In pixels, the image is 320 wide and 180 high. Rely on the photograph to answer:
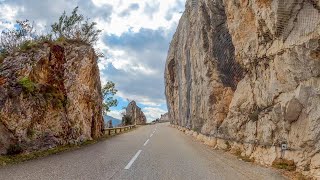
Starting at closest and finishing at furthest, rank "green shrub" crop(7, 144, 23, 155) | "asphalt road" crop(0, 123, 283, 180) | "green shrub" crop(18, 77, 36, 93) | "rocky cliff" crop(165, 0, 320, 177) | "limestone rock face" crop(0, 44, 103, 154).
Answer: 1. "asphalt road" crop(0, 123, 283, 180)
2. "rocky cliff" crop(165, 0, 320, 177)
3. "green shrub" crop(7, 144, 23, 155)
4. "limestone rock face" crop(0, 44, 103, 154)
5. "green shrub" crop(18, 77, 36, 93)

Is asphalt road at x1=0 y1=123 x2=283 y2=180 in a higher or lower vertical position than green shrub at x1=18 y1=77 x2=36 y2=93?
lower

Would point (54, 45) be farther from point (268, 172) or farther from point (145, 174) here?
point (268, 172)

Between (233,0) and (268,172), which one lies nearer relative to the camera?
(268,172)

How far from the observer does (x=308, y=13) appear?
10.4 m

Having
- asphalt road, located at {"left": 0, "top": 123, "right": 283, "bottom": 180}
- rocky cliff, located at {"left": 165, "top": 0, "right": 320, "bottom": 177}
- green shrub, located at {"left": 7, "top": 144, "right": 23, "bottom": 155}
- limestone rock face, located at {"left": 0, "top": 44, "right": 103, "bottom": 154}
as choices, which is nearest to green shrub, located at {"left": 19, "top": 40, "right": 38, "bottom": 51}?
limestone rock face, located at {"left": 0, "top": 44, "right": 103, "bottom": 154}

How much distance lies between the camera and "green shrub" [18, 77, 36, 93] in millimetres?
15680

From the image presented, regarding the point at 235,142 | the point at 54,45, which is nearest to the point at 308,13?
the point at 235,142

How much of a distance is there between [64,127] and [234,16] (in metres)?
10.5

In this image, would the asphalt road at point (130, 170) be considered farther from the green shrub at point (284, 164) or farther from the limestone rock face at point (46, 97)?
the limestone rock face at point (46, 97)

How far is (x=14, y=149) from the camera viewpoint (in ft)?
44.0

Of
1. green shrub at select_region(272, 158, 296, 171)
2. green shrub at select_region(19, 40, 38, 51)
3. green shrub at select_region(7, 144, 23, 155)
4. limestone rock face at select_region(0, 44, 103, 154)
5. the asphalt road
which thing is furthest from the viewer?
green shrub at select_region(19, 40, 38, 51)

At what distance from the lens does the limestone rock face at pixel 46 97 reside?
47.6ft

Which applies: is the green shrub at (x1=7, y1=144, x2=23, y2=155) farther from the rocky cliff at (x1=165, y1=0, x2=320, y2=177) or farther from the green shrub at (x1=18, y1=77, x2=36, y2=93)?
the rocky cliff at (x1=165, y1=0, x2=320, y2=177)

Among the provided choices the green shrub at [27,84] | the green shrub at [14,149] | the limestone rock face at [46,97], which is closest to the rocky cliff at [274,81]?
the limestone rock face at [46,97]
